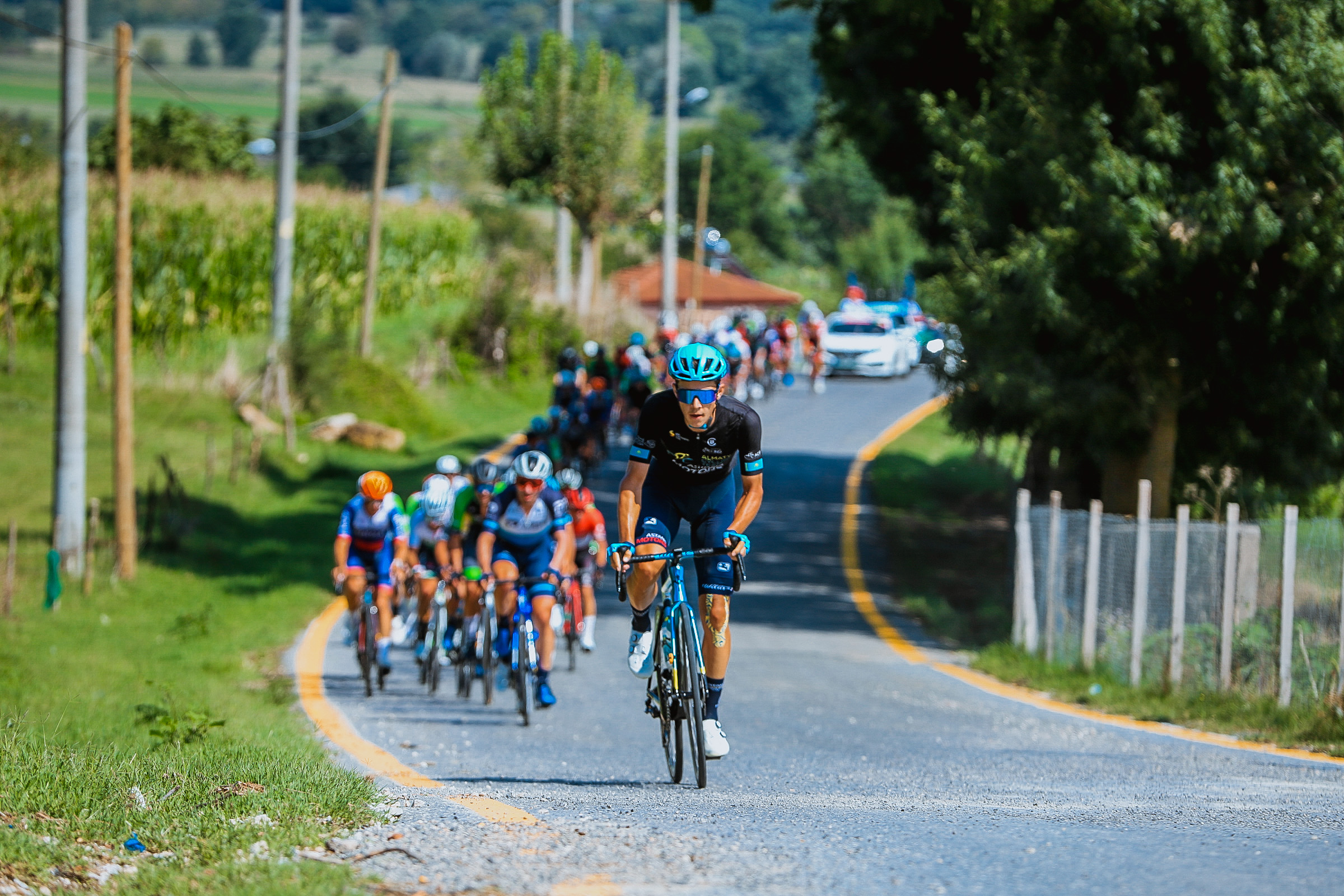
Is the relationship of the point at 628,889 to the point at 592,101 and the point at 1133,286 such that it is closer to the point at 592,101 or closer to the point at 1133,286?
the point at 1133,286

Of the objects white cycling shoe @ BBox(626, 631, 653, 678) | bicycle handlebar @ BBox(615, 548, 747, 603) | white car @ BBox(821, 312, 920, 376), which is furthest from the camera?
white car @ BBox(821, 312, 920, 376)

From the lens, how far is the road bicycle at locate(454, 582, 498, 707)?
13078 mm

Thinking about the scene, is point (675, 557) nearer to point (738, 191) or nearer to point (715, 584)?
point (715, 584)

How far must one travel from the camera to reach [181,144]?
60406 mm

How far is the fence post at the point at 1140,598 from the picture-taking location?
14.9 meters

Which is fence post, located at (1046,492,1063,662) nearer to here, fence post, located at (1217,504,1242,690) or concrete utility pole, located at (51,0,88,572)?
fence post, located at (1217,504,1242,690)

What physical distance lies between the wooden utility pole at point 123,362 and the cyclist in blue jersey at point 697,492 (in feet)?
42.7

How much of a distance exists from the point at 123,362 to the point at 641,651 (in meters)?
13.6

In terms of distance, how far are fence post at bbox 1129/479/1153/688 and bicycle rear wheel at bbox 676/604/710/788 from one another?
741 centimetres

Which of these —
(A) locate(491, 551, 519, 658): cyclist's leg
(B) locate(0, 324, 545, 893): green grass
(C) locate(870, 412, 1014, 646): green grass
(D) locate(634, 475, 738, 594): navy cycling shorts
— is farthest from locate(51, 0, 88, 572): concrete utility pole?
(D) locate(634, 475, 738, 594): navy cycling shorts

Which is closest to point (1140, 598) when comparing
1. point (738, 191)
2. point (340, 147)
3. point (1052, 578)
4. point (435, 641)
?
point (1052, 578)

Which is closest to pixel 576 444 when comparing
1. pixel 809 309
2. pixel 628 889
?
pixel 628 889

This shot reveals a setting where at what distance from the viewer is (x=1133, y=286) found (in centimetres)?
1711

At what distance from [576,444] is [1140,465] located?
27.6 feet
